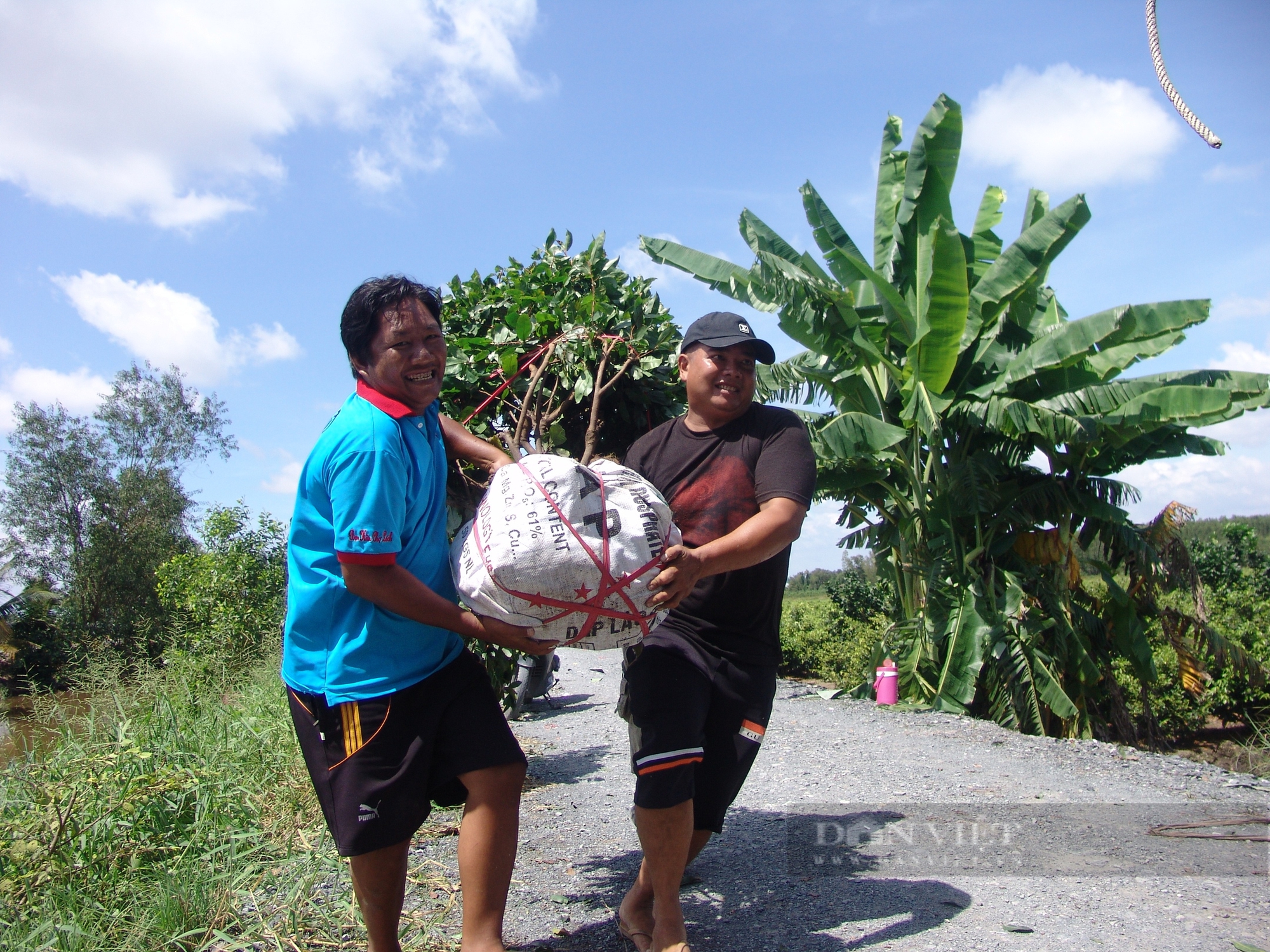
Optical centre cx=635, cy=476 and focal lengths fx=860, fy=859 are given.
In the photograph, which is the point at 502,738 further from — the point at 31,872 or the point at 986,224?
the point at 986,224

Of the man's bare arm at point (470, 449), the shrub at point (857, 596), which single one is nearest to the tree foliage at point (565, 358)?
the man's bare arm at point (470, 449)

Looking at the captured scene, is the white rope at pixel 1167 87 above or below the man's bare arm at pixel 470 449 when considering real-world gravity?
above

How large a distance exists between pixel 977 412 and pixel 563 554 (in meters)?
7.27

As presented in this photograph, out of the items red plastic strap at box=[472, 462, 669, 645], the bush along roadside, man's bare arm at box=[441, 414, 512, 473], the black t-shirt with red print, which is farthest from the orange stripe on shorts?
the bush along roadside

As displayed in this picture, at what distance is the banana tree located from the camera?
26.1 ft

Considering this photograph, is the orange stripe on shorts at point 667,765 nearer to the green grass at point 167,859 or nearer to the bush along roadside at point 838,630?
the green grass at point 167,859

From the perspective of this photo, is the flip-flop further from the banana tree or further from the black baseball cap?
the banana tree

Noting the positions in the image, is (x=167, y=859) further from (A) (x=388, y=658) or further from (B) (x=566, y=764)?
(B) (x=566, y=764)

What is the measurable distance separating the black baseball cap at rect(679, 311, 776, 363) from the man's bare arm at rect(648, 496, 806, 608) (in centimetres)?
53

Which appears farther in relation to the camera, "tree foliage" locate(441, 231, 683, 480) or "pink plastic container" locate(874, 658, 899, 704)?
"pink plastic container" locate(874, 658, 899, 704)

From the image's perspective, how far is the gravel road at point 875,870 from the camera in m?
2.84

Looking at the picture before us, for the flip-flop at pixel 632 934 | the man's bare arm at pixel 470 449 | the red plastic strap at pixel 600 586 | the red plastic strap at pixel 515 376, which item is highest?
the red plastic strap at pixel 515 376

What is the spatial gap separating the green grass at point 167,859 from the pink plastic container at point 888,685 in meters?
5.82

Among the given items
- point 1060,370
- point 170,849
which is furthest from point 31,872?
point 1060,370
